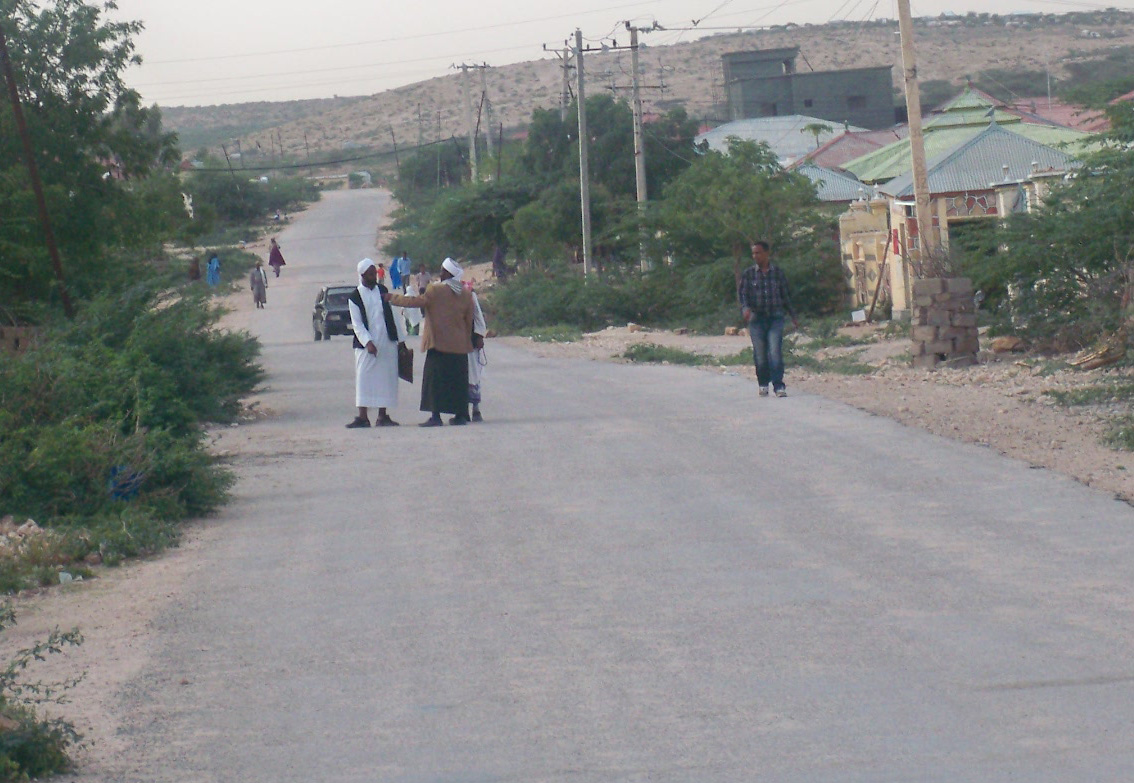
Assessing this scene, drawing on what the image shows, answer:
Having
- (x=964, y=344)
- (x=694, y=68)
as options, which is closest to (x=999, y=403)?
(x=964, y=344)

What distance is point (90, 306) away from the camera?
50.0ft

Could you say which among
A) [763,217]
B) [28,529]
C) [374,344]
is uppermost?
[763,217]

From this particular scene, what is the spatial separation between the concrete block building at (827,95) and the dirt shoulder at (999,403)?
63.3 metres

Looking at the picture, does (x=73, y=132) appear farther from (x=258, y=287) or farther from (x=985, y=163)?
(x=258, y=287)

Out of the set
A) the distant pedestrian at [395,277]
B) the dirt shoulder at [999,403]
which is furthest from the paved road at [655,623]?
the distant pedestrian at [395,277]

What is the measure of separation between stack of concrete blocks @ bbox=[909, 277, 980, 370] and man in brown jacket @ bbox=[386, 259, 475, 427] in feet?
24.6

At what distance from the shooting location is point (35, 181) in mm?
17625

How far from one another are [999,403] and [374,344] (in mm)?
6188

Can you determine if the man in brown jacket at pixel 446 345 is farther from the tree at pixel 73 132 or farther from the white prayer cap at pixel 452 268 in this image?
the tree at pixel 73 132

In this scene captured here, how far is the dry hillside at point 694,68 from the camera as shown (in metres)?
128

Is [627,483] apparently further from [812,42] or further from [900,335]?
[812,42]

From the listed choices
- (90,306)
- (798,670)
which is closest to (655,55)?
(90,306)

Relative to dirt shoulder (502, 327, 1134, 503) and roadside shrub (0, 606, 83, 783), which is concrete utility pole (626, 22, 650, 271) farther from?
roadside shrub (0, 606, 83, 783)

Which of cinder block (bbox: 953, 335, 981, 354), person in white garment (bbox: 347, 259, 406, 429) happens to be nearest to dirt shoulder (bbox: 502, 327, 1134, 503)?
cinder block (bbox: 953, 335, 981, 354)
